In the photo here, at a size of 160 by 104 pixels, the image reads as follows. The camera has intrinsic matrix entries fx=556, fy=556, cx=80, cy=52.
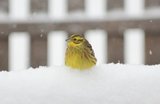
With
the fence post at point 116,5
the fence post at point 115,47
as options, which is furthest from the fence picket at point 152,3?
the fence post at point 115,47

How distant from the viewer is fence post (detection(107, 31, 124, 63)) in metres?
5.58

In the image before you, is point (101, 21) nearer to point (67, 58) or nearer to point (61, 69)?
point (67, 58)

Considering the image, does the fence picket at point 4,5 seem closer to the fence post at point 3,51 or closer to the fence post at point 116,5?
the fence post at point 3,51

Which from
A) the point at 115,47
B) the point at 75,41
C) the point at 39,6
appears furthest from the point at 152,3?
the point at 75,41

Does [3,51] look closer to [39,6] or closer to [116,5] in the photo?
[39,6]

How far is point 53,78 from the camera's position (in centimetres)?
200

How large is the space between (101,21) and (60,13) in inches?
23.3

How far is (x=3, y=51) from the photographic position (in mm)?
5836

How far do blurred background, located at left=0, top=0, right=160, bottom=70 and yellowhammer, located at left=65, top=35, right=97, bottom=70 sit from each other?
253 centimetres

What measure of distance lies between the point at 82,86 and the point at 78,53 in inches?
41.4

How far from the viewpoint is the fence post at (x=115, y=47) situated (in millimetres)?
5582

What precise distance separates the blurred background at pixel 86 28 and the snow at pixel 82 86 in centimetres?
340

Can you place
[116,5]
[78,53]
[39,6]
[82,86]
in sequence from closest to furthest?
[82,86]
[78,53]
[116,5]
[39,6]

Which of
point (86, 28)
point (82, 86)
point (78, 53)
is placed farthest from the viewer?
point (86, 28)
